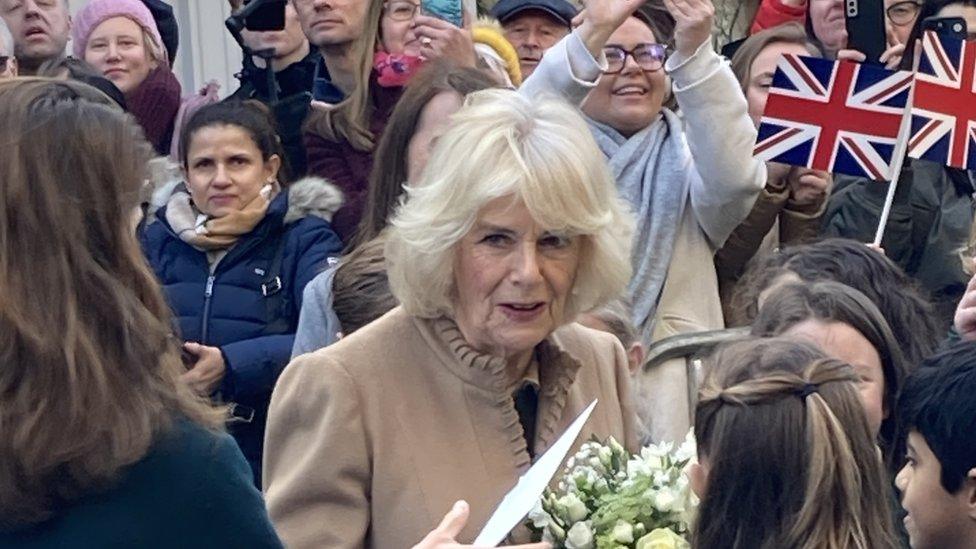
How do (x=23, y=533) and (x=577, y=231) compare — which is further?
(x=577, y=231)

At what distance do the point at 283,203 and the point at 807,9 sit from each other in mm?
2607

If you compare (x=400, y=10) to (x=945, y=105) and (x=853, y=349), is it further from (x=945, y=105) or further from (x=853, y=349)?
(x=853, y=349)

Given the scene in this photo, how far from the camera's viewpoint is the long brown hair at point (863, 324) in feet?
13.5

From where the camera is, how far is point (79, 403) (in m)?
2.53

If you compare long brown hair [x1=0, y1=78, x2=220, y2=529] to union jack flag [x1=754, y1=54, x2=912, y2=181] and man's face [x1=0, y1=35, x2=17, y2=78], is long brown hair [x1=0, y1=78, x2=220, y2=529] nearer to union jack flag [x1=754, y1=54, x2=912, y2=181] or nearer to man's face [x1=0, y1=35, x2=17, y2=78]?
union jack flag [x1=754, y1=54, x2=912, y2=181]

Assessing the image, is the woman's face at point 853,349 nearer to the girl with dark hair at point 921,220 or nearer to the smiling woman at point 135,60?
the girl with dark hair at point 921,220

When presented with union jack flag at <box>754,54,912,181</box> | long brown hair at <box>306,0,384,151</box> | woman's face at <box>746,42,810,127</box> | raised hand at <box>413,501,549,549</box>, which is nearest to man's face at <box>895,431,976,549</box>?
raised hand at <box>413,501,549,549</box>

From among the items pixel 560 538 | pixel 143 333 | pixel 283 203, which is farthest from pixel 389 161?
pixel 143 333

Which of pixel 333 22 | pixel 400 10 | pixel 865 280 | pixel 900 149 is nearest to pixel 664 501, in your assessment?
pixel 865 280

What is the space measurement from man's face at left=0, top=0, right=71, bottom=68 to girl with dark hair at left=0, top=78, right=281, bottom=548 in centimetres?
466

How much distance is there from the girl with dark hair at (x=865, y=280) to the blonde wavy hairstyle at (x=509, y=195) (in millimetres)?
792

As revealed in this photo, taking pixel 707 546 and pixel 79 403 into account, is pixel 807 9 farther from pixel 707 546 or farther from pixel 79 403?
pixel 79 403

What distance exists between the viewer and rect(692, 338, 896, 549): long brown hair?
3102 mm

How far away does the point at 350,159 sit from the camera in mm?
6168
